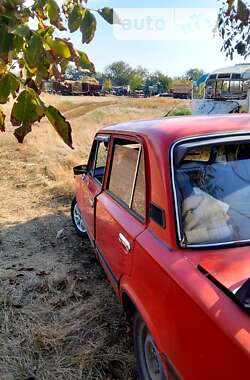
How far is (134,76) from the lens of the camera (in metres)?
119

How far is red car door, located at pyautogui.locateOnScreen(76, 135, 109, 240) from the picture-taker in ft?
12.3

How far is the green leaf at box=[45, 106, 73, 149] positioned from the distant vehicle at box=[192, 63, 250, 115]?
46.3 feet

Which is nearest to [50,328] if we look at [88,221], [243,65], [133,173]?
[88,221]

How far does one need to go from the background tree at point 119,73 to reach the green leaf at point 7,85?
122 meters

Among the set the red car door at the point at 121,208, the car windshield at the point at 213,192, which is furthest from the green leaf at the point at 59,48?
the red car door at the point at 121,208

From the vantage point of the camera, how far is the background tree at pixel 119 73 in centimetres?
12000

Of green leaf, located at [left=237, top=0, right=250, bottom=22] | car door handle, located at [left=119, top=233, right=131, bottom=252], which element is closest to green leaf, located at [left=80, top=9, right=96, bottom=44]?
Answer: green leaf, located at [left=237, top=0, right=250, bottom=22]

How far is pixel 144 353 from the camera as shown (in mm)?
2471

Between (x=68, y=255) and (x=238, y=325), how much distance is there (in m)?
3.39

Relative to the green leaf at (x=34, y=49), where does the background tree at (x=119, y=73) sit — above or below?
above

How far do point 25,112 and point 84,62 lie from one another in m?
0.24

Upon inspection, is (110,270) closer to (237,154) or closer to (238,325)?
(237,154)

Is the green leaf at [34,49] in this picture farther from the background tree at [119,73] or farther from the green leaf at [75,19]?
the background tree at [119,73]

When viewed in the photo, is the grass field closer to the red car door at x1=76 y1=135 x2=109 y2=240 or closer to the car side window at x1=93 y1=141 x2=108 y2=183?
the red car door at x1=76 y1=135 x2=109 y2=240
